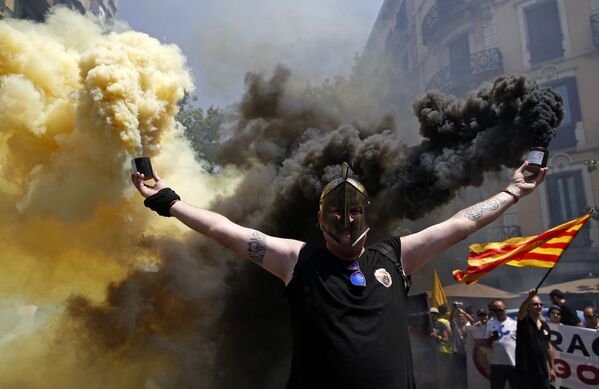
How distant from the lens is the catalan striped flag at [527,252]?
6.49 metres

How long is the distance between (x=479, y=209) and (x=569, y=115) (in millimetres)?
18883

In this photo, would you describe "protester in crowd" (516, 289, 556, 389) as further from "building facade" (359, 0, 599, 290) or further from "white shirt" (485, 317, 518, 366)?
"building facade" (359, 0, 599, 290)

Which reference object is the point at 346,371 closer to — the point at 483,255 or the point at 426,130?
the point at 483,255

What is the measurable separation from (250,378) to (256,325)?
917mm

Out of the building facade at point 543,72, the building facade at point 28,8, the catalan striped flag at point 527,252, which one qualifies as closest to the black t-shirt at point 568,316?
the catalan striped flag at point 527,252

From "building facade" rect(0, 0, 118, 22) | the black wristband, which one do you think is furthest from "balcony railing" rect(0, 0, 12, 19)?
the black wristband

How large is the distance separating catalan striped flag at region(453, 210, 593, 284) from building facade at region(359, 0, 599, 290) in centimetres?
1088

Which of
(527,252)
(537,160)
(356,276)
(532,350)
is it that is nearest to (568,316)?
(527,252)

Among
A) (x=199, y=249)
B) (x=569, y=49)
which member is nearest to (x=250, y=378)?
(x=199, y=249)

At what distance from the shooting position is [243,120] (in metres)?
10.7

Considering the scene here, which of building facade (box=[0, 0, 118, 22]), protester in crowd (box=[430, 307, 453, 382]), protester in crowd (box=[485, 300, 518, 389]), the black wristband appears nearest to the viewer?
the black wristband

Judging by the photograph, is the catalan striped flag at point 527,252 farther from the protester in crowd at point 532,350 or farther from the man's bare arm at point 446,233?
the man's bare arm at point 446,233

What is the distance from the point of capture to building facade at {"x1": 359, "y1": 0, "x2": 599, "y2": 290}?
59.0ft

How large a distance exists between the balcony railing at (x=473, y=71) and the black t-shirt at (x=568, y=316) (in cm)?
1475
